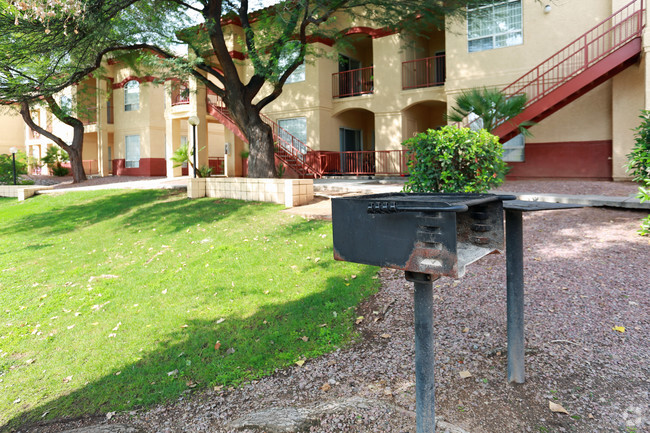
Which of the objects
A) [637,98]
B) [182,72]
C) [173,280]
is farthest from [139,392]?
[637,98]

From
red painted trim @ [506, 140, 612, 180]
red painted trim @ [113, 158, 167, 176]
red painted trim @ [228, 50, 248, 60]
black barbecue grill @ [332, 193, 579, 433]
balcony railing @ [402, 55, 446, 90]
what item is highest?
red painted trim @ [228, 50, 248, 60]

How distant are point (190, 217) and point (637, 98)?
13.7 meters

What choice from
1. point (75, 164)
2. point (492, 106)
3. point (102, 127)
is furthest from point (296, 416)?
point (102, 127)

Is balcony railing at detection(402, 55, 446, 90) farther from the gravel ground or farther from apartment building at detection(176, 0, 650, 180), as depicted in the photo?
the gravel ground

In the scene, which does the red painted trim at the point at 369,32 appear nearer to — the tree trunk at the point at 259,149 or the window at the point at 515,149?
the window at the point at 515,149

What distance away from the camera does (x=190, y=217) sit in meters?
11.2

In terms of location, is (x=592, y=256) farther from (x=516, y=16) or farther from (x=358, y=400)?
A: (x=516, y=16)

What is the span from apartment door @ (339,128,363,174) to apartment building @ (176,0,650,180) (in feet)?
0.17

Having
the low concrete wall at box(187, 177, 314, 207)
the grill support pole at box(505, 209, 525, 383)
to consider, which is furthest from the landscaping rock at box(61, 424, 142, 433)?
the low concrete wall at box(187, 177, 314, 207)

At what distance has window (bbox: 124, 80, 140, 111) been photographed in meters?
26.9

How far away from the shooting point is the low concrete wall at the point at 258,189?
36.8ft

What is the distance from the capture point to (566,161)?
14469 mm

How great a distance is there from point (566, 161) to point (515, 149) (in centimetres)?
171

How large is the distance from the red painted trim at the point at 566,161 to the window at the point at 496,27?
12.8 ft
